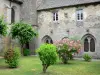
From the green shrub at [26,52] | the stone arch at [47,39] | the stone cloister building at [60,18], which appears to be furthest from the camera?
the stone arch at [47,39]

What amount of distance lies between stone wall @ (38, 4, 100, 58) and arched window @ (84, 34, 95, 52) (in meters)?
0.56

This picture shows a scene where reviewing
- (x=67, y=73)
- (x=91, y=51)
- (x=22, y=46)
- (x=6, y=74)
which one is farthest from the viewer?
(x=22, y=46)

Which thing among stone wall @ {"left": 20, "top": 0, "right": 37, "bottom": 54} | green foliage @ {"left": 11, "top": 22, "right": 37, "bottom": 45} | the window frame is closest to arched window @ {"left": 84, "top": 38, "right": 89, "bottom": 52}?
the window frame

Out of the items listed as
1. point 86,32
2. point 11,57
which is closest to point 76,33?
point 86,32

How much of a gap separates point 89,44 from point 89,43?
5.4 inches

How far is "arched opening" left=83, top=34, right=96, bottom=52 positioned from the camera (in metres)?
→ 26.1

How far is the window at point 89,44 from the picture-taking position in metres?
26.1

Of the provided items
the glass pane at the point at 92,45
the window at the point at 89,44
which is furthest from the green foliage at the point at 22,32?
the glass pane at the point at 92,45

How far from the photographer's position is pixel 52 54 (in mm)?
13117

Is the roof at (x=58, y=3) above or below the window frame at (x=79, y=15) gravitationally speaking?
above

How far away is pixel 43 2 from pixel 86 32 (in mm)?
9272

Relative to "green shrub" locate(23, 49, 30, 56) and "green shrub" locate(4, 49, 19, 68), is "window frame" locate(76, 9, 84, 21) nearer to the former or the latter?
"green shrub" locate(23, 49, 30, 56)

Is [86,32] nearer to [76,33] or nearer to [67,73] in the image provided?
[76,33]

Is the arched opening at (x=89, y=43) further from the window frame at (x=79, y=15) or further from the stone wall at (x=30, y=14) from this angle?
the stone wall at (x=30, y=14)
